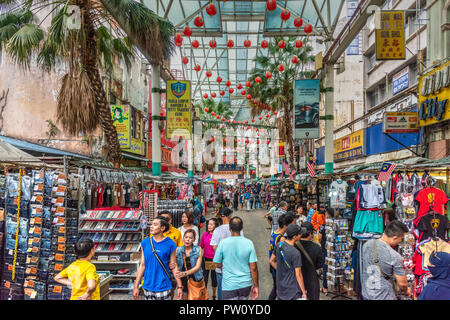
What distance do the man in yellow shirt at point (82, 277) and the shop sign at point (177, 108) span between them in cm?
1181

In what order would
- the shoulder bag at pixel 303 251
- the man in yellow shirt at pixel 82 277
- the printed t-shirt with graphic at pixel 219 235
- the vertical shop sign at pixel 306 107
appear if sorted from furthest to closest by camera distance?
the vertical shop sign at pixel 306 107, the printed t-shirt with graphic at pixel 219 235, the shoulder bag at pixel 303 251, the man in yellow shirt at pixel 82 277

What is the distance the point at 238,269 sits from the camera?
186 inches

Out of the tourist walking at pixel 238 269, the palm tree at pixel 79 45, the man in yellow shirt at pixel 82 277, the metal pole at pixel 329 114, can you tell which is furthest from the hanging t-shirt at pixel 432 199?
the metal pole at pixel 329 114

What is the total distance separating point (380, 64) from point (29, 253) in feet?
59.9

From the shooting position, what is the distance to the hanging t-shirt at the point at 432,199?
6801 mm

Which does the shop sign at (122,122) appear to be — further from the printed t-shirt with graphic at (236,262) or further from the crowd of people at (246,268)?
the printed t-shirt with graphic at (236,262)

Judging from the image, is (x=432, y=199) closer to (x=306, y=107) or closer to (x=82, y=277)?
(x=82, y=277)

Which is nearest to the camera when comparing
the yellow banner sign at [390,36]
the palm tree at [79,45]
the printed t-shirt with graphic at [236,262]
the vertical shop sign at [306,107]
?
the printed t-shirt with graphic at [236,262]

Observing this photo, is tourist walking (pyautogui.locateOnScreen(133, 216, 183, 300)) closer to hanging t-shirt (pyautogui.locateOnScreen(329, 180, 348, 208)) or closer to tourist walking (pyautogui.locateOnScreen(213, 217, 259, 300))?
tourist walking (pyautogui.locateOnScreen(213, 217, 259, 300))

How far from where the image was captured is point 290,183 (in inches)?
824

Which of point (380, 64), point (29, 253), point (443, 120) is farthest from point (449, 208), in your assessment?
point (380, 64)

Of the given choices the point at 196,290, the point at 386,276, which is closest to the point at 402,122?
the point at 386,276

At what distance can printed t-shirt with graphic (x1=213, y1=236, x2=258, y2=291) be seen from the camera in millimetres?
4699

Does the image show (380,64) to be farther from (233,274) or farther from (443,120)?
(233,274)
